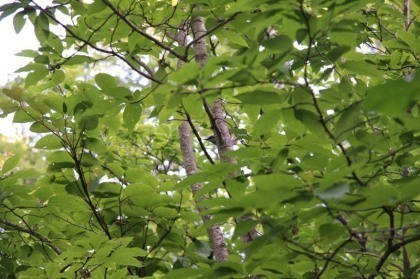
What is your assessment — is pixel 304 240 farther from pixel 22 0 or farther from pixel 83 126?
pixel 22 0

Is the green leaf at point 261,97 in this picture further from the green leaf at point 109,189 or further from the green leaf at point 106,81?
the green leaf at point 109,189

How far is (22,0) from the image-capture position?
171 cm

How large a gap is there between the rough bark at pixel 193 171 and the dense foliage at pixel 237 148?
0.02 meters

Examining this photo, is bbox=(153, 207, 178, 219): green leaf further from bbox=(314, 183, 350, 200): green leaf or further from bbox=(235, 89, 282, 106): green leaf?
bbox=(314, 183, 350, 200): green leaf

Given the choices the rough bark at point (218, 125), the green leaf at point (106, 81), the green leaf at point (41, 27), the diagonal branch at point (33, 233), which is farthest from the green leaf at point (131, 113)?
the diagonal branch at point (33, 233)

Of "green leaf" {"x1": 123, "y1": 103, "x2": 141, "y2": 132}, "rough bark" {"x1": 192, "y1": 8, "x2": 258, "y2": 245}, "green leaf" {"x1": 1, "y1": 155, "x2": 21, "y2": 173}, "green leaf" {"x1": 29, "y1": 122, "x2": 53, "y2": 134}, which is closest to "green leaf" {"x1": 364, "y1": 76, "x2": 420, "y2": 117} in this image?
"rough bark" {"x1": 192, "y1": 8, "x2": 258, "y2": 245}

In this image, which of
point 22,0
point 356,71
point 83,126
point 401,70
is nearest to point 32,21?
point 22,0

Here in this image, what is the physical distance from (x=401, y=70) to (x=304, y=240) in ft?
2.75

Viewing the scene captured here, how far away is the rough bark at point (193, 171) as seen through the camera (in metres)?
2.03

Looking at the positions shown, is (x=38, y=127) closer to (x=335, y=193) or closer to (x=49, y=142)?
(x=49, y=142)

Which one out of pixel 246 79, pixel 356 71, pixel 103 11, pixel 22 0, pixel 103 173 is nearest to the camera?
pixel 246 79

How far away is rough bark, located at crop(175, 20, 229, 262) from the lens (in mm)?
2025

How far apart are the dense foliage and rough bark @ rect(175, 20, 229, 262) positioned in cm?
2

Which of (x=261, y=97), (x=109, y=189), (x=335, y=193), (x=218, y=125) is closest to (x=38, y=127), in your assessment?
(x=109, y=189)
